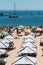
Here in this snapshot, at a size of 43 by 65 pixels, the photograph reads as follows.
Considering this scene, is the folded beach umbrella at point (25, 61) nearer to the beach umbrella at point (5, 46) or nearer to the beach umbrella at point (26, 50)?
the beach umbrella at point (26, 50)

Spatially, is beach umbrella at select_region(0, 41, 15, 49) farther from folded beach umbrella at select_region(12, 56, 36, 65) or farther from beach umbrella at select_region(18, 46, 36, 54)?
folded beach umbrella at select_region(12, 56, 36, 65)

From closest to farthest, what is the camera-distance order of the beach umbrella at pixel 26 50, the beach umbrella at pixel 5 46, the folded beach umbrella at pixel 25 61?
the folded beach umbrella at pixel 25 61
the beach umbrella at pixel 26 50
the beach umbrella at pixel 5 46

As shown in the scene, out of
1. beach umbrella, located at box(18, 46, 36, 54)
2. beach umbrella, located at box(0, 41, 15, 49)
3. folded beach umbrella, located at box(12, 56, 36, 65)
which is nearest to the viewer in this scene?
folded beach umbrella, located at box(12, 56, 36, 65)

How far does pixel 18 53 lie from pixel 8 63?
2372 millimetres

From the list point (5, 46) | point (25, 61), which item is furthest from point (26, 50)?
point (25, 61)

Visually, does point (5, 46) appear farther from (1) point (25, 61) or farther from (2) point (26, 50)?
(1) point (25, 61)

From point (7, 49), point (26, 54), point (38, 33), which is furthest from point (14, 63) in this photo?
point (38, 33)

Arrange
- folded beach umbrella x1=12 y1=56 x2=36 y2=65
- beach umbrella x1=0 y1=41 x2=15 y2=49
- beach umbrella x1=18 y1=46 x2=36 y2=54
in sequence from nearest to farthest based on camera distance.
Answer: folded beach umbrella x1=12 y1=56 x2=36 y2=65
beach umbrella x1=18 y1=46 x2=36 y2=54
beach umbrella x1=0 y1=41 x2=15 y2=49

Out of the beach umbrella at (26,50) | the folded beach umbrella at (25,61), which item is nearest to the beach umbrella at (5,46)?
the beach umbrella at (26,50)

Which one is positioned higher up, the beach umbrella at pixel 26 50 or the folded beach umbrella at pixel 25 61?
the folded beach umbrella at pixel 25 61

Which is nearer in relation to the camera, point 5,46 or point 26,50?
point 26,50

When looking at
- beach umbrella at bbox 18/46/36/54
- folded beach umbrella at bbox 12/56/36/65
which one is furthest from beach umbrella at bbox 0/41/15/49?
folded beach umbrella at bbox 12/56/36/65

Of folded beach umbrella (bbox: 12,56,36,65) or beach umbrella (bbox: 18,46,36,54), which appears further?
beach umbrella (bbox: 18,46,36,54)

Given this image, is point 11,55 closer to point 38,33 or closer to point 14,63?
point 14,63
